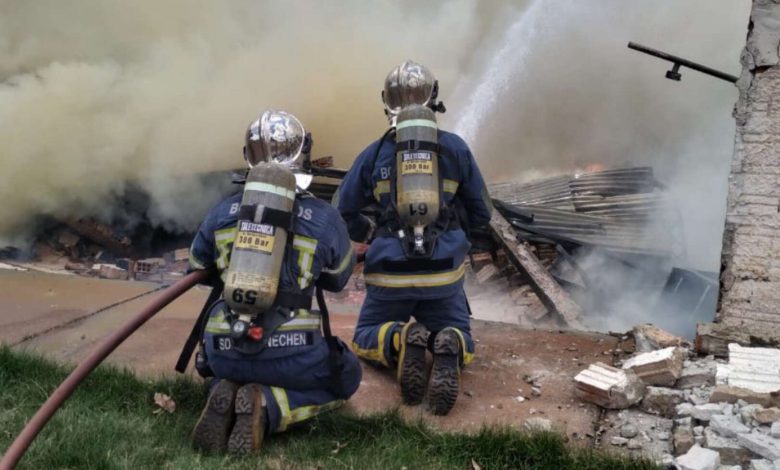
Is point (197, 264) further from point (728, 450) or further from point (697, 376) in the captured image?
point (697, 376)

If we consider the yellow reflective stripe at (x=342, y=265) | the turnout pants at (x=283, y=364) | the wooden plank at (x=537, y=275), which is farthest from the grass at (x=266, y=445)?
the wooden plank at (x=537, y=275)

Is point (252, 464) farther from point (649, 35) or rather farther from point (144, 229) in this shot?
point (649, 35)

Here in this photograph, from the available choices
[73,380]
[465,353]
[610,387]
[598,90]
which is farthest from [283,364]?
[598,90]

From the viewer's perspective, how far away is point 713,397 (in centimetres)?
339

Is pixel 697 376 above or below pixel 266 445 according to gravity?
above

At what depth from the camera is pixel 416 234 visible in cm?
373

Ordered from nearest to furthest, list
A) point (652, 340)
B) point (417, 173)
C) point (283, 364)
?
point (283, 364)
point (417, 173)
point (652, 340)

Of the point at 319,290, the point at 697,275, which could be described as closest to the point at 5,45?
the point at 319,290

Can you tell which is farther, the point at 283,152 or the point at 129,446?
the point at 283,152

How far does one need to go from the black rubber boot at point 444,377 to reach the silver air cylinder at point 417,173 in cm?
52

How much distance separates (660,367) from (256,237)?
2.23m

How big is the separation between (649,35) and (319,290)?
31.6 feet

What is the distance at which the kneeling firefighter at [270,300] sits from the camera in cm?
301

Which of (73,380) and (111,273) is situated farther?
(111,273)
